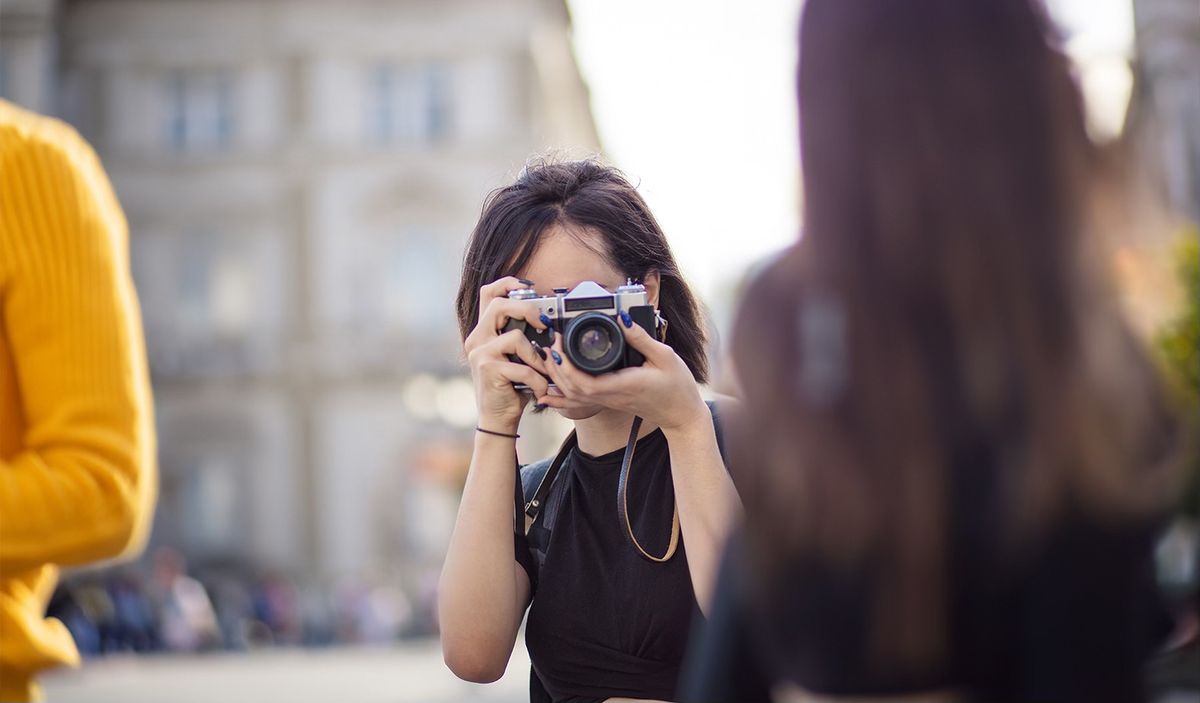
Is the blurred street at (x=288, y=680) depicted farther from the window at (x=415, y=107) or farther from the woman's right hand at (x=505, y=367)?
the window at (x=415, y=107)

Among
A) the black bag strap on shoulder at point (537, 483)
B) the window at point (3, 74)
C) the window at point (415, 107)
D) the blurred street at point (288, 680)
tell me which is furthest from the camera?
the window at point (415, 107)

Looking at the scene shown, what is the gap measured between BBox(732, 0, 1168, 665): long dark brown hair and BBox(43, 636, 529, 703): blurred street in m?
11.0

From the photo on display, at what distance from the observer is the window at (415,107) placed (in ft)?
97.5

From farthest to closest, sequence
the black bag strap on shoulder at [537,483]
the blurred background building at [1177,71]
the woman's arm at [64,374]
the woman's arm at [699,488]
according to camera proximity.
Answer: the blurred background building at [1177,71], the black bag strap on shoulder at [537,483], the woman's arm at [699,488], the woman's arm at [64,374]

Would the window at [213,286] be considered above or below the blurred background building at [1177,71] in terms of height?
below

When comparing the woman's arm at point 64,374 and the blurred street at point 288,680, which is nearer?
the woman's arm at point 64,374

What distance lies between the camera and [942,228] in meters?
1.20

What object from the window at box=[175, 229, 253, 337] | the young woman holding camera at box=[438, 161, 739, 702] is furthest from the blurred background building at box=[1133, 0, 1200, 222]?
the young woman holding camera at box=[438, 161, 739, 702]

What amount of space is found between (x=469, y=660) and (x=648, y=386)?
60cm

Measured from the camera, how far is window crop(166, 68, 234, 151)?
97.2 feet

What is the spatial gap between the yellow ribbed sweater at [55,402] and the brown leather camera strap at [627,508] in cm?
83

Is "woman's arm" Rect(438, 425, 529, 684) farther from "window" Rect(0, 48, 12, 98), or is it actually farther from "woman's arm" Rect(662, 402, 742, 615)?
"window" Rect(0, 48, 12, 98)

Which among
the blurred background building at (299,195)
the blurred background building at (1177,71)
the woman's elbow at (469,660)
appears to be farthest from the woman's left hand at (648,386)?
the blurred background building at (299,195)

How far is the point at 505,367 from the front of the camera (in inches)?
89.2
